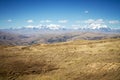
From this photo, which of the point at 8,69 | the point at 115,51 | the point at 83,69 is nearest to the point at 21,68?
the point at 8,69

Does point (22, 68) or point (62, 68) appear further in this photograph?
point (62, 68)

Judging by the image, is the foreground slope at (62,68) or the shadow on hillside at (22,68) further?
the shadow on hillside at (22,68)

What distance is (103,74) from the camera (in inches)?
1123

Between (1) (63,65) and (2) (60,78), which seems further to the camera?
(1) (63,65)

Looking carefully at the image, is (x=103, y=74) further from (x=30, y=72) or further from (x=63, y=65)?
(x=30, y=72)

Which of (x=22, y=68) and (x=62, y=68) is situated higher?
(x=22, y=68)

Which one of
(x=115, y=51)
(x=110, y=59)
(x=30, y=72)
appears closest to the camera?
(x=30, y=72)

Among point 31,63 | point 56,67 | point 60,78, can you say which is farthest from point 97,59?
point 31,63

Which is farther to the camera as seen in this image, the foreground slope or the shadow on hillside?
the shadow on hillside

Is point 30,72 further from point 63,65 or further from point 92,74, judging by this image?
point 92,74

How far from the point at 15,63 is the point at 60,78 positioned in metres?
12.7

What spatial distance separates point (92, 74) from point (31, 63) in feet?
48.9

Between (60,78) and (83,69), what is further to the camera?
(83,69)

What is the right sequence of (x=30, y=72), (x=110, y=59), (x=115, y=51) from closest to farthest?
1. (x=30, y=72)
2. (x=110, y=59)
3. (x=115, y=51)
